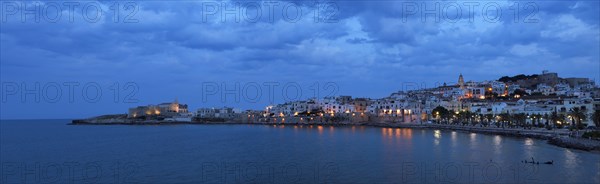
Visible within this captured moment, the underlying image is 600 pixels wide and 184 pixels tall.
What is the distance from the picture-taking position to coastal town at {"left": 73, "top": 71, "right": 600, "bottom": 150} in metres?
58.8

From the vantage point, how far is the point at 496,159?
95.3ft

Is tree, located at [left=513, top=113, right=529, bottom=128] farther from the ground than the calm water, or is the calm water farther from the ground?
tree, located at [left=513, top=113, right=529, bottom=128]

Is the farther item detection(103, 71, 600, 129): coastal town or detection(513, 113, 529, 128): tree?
detection(103, 71, 600, 129): coastal town

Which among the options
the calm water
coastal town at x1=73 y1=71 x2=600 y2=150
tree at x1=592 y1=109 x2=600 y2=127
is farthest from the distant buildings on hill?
the calm water

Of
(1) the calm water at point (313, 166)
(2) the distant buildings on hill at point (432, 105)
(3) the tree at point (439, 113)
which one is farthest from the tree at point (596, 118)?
(3) the tree at point (439, 113)

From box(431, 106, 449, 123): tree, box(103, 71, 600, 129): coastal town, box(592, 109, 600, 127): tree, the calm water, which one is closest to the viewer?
the calm water

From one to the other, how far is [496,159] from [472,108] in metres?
53.1

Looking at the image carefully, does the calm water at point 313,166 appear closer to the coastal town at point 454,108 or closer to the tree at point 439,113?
the coastal town at point 454,108

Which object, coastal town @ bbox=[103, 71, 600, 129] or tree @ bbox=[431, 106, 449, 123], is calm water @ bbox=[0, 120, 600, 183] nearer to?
coastal town @ bbox=[103, 71, 600, 129]

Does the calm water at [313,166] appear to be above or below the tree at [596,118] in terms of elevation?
below

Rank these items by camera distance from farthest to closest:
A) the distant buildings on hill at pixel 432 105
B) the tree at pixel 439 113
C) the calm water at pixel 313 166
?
the tree at pixel 439 113, the distant buildings on hill at pixel 432 105, the calm water at pixel 313 166

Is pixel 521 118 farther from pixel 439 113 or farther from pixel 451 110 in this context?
pixel 451 110

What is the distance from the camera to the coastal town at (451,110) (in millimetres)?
58781

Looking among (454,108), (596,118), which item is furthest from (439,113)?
(596,118)
